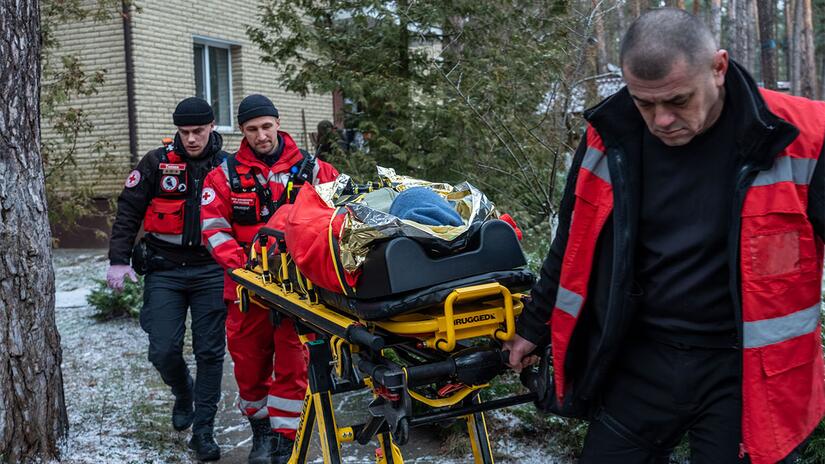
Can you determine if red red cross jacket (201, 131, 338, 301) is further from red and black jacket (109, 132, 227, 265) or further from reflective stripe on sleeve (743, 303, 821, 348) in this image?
reflective stripe on sleeve (743, 303, 821, 348)

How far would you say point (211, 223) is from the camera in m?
4.38

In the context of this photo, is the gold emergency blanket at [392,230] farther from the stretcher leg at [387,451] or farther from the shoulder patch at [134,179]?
the shoulder patch at [134,179]

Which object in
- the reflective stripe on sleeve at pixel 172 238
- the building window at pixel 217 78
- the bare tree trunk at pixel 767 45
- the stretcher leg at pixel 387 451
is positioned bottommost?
the stretcher leg at pixel 387 451

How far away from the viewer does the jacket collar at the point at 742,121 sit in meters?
2.03

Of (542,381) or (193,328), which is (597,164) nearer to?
(542,381)

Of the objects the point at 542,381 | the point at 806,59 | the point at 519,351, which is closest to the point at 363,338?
the point at 519,351

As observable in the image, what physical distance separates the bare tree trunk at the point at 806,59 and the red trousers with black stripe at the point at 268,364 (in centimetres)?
2189

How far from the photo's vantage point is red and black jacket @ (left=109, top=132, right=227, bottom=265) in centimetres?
486

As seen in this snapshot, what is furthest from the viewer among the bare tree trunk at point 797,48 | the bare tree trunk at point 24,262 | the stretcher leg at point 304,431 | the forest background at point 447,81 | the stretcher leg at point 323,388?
the bare tree trunk at point 797,48

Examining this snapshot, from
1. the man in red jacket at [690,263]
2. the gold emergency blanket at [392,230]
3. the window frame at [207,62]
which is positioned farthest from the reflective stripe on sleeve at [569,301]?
the window frame at [207,62]

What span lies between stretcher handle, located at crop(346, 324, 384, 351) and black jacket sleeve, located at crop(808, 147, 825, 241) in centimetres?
132

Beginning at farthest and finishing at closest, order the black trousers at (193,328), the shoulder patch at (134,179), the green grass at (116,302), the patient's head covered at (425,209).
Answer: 1. the green grass at (116,302)
2. the shoulder patch at (134,179)
3. the black trousers at (193,328)
4. the patient's head covered at (425,209)

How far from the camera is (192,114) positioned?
187 inches

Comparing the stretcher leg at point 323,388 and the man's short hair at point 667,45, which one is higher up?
the man's short hair at point 667,45
